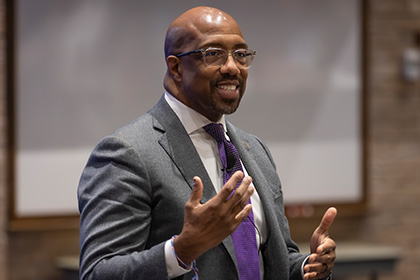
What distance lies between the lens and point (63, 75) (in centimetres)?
455

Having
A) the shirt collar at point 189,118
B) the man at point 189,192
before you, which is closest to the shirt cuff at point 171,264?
the man at point 189,192

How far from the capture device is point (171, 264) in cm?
167

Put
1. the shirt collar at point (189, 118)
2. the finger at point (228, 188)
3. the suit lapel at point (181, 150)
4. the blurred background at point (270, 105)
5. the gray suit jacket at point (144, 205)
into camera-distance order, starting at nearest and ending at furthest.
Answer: the finger at point (228, 188) → the gray suit jacket at point (144, 205) → the suit lapel at point (181, 150) → the shirt collar at point (189, 118) → the blurred background at point (270, 105)

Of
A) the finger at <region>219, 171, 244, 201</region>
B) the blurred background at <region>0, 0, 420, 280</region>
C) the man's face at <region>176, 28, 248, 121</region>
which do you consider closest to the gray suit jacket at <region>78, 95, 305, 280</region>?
the man's face at <region>176, 28, 248, 121</region>

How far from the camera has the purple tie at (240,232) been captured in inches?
73.4

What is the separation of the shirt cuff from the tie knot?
422 millimetres

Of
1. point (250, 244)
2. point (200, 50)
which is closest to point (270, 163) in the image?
point (250, 244)

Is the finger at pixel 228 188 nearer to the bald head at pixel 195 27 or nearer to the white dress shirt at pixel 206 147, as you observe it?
the white dress shirt at pixel 206 147

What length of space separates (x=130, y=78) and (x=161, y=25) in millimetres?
444

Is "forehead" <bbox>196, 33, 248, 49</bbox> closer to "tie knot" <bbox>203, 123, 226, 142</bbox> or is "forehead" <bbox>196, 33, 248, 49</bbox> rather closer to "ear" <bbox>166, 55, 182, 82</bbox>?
"ear" <bbox>166, 55, 182, 82</bbox>

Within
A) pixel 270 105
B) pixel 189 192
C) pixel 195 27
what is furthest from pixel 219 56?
pixel 270 105

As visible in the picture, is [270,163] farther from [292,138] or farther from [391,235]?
[391,235]

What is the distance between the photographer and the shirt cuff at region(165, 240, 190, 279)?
65.4 inches

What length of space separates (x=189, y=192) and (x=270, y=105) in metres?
3.31
